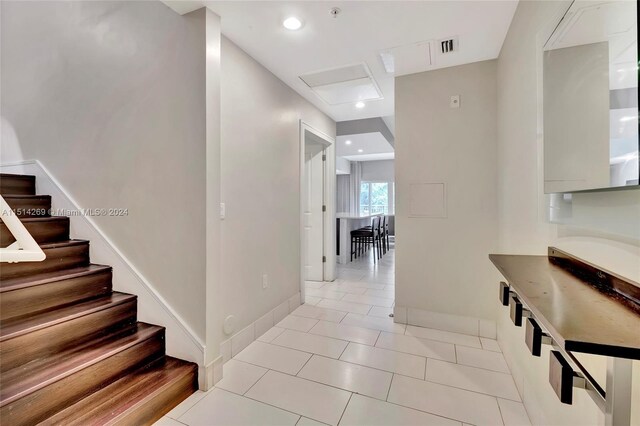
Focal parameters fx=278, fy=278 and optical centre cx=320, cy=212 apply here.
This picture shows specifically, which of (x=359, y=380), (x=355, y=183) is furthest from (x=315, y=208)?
(x=355, y=183)

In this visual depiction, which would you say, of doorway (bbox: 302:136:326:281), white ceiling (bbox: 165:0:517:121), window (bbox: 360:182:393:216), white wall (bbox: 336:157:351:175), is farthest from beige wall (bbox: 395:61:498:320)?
window (bbox: 360:182:393:216)

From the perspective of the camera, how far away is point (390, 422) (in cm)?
152

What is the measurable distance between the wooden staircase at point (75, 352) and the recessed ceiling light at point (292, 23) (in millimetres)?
2243

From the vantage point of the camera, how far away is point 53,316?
1.64 m

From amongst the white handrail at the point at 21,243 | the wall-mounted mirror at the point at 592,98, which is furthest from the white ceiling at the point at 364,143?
the white handrail at the point at 21,243

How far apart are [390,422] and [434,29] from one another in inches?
102

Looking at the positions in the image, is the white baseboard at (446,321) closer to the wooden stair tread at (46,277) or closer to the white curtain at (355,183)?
the wooden stair tread at (46,277)

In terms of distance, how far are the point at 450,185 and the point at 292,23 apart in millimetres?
1904

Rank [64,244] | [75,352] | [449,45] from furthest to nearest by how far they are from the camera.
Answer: [449,45]
[64,244]
[75,352]

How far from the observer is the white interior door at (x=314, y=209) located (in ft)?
13.9

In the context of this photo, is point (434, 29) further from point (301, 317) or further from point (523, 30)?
point (301, 317)

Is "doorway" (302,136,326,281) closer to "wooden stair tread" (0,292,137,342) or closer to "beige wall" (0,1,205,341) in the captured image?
"beige wall" (0,1,205,341)

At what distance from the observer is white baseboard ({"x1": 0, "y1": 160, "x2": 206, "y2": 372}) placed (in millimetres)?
1859

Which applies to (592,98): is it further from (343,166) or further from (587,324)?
(343,166)
